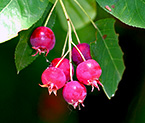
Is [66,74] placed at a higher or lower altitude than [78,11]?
lower

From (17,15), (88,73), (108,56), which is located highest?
(17,15)

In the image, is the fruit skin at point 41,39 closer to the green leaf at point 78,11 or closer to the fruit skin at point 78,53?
the fruit skin at point 78,53

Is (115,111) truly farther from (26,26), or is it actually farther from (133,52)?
(26,26)

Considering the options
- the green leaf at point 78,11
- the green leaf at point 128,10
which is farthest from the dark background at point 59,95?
the green leaf at point 128,10

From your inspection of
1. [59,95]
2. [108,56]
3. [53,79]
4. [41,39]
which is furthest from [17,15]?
[59,95]

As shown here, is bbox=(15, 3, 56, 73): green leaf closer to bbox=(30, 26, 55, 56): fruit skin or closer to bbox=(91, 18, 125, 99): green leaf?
bbox=(30, 26, 55, 56): fruit skin

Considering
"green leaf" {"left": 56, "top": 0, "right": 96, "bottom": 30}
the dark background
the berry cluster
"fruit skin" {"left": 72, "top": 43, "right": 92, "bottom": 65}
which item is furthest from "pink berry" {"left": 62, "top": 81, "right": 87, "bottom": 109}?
the dark background

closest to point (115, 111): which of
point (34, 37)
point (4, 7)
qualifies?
point (34, 37)

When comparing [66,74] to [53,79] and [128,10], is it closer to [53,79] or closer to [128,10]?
[53,79]
